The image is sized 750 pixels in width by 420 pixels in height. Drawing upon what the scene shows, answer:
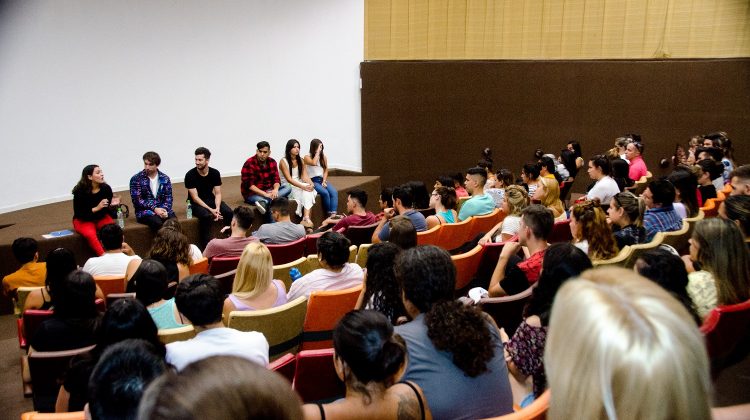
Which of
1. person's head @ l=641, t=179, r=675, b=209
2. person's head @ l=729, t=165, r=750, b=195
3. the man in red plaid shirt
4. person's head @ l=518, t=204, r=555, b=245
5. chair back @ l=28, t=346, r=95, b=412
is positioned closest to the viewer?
chair back @ l=28, t=346, r=95, b=412

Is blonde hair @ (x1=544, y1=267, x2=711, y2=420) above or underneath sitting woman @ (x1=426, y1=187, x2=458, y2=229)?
above

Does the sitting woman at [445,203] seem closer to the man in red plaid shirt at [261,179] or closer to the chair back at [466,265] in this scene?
the chair back at [466,265]

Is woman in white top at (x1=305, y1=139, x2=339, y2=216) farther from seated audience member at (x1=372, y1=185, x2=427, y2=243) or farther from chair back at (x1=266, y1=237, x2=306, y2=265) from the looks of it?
chair back at (x1=266, y1=237, x2=306, y2=265)

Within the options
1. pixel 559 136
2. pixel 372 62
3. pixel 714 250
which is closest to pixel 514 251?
pixel 714 250

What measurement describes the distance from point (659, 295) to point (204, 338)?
2.02 metres

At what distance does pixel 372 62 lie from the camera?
10711mm

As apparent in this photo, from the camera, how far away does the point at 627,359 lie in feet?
3.22

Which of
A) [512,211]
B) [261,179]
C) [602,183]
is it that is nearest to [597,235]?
[512,211]

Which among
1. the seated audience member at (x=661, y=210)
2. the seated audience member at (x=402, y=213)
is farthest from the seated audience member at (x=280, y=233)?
the seated audience member at (x=661, y=210)

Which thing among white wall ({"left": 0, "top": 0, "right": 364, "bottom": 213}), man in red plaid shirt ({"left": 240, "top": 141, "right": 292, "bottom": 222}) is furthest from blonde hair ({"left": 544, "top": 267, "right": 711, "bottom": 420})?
white wall ({"left": 0, "top": 0, "right": 364, "bottom": 213})

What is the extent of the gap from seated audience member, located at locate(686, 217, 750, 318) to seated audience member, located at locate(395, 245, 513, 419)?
58.2 inches

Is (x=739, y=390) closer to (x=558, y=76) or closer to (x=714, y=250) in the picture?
(x=714, y=250)

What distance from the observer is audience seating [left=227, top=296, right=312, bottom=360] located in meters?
3.07

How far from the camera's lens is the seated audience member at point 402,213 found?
203 inches
